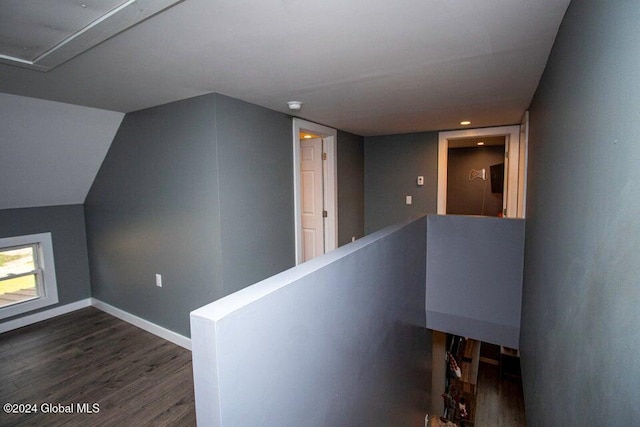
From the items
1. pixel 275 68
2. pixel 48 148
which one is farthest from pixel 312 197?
pixel 48 148

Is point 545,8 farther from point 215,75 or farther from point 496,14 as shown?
point 215,75

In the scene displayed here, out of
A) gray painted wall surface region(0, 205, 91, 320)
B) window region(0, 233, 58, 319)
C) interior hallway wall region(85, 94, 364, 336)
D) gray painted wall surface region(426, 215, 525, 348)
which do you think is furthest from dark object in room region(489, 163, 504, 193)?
window region(0, 233, 58, 319)

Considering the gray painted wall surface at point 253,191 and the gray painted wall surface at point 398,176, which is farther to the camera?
the gray painted wall surface at point 398,176

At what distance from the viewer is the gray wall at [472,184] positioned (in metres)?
6.38

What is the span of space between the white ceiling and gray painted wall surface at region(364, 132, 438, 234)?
1458 millimetres

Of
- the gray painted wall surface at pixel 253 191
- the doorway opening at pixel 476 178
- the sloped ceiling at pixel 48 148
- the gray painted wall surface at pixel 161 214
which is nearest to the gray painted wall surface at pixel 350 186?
the gray painted wall surface at pixel 253 191

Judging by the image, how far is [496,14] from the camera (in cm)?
140

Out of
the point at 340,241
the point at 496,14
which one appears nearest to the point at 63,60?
the point at 496,14

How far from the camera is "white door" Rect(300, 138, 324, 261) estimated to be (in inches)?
167

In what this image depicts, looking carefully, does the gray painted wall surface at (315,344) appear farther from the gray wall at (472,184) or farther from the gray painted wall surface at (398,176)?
the gray wall at (472,184)

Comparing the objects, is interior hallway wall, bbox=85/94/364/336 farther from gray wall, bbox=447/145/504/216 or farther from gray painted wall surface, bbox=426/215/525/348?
gray wall, bbox=447/145/504/216

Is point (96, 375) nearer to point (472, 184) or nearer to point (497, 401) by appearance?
point (497, 401)

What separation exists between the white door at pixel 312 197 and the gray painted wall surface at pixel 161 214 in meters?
1.70

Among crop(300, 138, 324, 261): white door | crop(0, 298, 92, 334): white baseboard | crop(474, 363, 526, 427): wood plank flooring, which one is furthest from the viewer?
crop(474, 363, 526, 427): wood plank flooring
